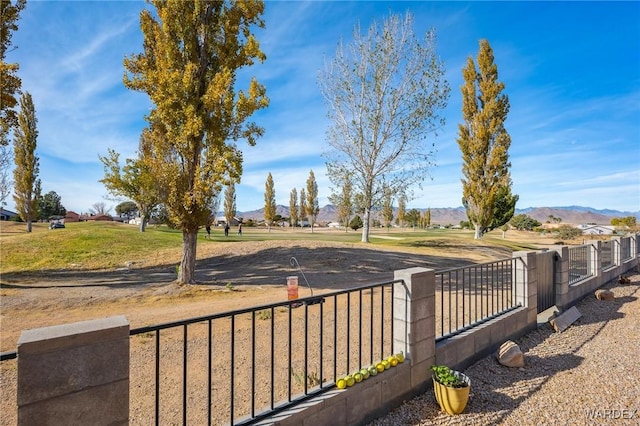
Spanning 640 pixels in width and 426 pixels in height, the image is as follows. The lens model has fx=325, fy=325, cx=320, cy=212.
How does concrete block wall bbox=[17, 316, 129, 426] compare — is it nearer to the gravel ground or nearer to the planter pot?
the gravel ground

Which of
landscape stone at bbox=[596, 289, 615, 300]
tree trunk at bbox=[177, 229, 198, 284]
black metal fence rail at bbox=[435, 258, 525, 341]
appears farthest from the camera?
tree trunk at bbox=[177, 229, 198, 284]

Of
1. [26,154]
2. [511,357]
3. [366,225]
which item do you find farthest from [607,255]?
[26,154]

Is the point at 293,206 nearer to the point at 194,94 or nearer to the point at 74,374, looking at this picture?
the point at 194,94

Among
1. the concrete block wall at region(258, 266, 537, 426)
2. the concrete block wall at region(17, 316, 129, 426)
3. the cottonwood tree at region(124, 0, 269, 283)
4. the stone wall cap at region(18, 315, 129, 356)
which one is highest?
the cottonwood tree at region(124, 0, 269, 283)

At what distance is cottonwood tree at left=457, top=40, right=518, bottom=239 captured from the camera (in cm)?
2844

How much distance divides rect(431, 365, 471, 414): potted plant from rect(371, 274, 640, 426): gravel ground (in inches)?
4.2

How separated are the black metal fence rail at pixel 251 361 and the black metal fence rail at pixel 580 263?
6642mm

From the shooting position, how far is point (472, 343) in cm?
545

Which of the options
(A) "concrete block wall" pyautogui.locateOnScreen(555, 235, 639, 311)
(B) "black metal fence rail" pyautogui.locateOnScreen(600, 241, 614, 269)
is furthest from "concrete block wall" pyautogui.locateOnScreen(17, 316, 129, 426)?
(B) "black metal fence rail" pyautogui.locateOnScreen(600, 241, 614, 269)

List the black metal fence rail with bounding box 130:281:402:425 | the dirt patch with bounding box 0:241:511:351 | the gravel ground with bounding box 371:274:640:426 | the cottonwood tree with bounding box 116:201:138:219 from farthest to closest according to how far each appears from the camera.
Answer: the cottonwood tree with bounding box 116:201:138:219
the dirt patch with bounding box 0:241:511:351
the gravel ground with bounding box 371:274:640:426
the black metal fence rail with bounding box 130:281:402:425

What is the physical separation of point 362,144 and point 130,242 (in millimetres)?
16536

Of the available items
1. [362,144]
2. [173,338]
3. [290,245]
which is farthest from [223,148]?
[362,144]

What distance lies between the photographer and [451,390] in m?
4.01

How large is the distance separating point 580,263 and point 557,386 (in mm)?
7599
